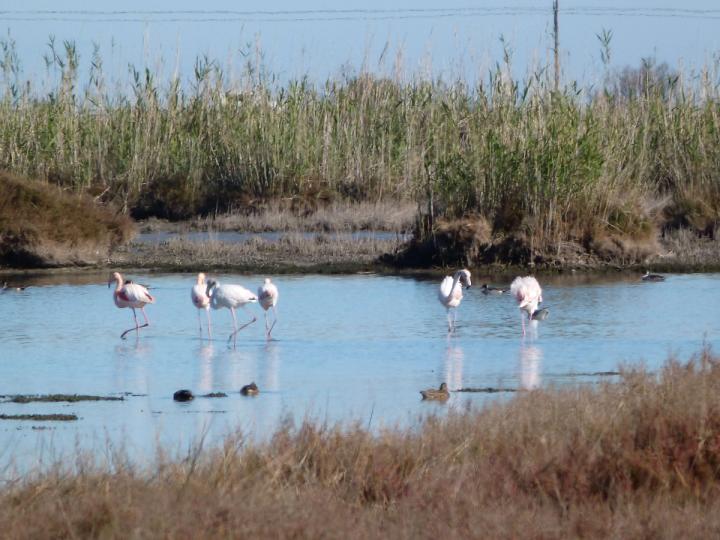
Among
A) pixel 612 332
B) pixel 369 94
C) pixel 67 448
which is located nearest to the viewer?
pixel 67 448

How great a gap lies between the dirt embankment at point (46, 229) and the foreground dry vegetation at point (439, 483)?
47.2 ft

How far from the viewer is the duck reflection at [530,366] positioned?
10.9 meters

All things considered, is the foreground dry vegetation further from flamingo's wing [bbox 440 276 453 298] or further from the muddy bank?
the muddy bank

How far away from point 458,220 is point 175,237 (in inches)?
260

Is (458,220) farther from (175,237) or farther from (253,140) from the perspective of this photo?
(253,140)

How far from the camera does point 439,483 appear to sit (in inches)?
255

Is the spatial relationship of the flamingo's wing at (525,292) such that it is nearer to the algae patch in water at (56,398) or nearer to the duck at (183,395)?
the duck at (183,395)

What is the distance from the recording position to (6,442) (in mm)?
8734

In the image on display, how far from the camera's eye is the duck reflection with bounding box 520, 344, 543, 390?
35.8ft

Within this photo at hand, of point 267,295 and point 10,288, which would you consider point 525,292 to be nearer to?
point 267,295

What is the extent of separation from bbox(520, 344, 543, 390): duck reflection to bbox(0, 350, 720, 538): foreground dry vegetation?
9.16 feet

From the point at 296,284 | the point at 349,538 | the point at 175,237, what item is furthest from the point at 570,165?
the point at 349,538

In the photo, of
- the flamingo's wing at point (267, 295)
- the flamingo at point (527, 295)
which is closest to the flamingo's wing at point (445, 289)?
the flamingo at point (527, 295)

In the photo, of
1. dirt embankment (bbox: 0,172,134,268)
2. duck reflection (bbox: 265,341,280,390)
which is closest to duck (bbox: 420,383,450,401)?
duck reflection (bbox: 265,341,280,390)
